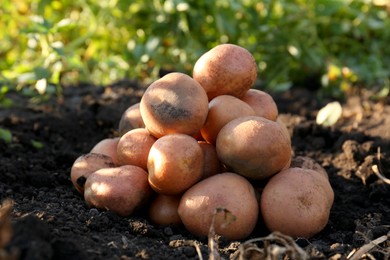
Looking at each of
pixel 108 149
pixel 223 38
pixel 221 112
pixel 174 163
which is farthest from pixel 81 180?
pixel 223 38

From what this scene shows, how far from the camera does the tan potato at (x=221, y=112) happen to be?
97.8 inches

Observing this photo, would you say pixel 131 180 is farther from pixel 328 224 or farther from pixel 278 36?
pixel 278 36

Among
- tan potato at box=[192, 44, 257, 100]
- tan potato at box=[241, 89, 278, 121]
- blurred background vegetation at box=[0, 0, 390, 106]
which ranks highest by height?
tan potato at box=[192, 44, 257, 100]

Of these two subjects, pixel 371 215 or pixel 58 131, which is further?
pixel 58 131

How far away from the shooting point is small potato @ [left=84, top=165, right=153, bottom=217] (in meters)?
2.43

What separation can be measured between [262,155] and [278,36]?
10.4 ft

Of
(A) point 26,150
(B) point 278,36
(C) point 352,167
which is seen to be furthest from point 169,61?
(C) point 352,167

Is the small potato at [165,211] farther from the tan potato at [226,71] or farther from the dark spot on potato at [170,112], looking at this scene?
the tan potato at [226,71]

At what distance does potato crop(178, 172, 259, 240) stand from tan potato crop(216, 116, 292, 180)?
0.06m

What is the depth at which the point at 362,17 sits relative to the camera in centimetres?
536

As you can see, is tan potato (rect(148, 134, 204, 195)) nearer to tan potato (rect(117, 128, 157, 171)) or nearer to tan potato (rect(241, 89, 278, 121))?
tan potato (rect(117, 128, 157, 171))

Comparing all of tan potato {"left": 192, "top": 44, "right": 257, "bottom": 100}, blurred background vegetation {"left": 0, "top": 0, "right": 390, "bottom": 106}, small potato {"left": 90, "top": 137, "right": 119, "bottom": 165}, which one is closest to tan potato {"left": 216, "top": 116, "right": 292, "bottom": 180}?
tan potato {"left": 192, "top": 44, "right": 257, "bottom": 100}

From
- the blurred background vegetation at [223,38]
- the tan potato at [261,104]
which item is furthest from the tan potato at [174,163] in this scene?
the blurred background vegetation at [223,38]

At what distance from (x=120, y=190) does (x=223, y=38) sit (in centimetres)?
315
